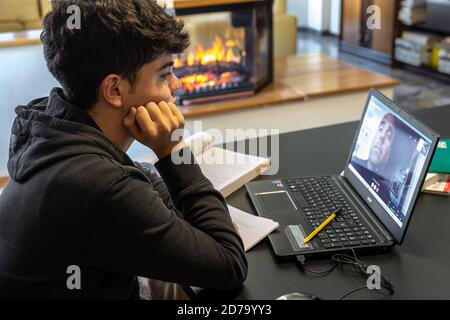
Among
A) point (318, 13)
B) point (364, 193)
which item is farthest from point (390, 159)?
point (318, 13)

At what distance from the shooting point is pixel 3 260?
2.98ft

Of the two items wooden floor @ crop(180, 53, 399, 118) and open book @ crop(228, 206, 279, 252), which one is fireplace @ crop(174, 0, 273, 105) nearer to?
wooden floor @ crop(180, 53, 399, 118)

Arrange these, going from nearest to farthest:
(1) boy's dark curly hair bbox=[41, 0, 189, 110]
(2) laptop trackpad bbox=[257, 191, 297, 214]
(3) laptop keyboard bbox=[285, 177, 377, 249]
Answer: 1. (1) boy's dark curly hair bbox=[41, 0, 189, 110]
2. (3) laptop keyboard bbox=[285, 177, 377, 249]
3. (2) laptop trackpad bbox=[257, 191, 297, 214]

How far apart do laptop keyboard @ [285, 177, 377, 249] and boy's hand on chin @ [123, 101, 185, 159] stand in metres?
0.33

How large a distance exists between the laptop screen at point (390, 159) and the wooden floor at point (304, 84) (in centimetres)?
153

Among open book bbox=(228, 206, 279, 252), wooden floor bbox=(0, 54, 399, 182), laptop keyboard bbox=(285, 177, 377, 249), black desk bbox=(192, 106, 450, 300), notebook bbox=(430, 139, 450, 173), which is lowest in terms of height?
wooden floor bbox=(0, 54, 399, 182)

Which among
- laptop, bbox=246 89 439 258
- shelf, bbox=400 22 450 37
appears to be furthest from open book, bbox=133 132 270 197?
shelf, bbox=400 22 450 37

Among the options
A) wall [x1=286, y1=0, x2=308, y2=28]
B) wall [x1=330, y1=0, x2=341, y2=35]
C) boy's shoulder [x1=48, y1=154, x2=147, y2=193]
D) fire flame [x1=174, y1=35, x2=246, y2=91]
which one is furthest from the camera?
wall [x1=286, y1=0, x2=308, y2=28]

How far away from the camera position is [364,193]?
3.90ft

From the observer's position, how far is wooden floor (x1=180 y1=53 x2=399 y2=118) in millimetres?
2785

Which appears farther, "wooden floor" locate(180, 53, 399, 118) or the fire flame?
the fire flame

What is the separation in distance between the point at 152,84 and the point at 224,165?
0.44 m

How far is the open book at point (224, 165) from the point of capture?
1.31 meters

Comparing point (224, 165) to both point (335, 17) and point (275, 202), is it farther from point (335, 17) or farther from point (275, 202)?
point (335, 17)
